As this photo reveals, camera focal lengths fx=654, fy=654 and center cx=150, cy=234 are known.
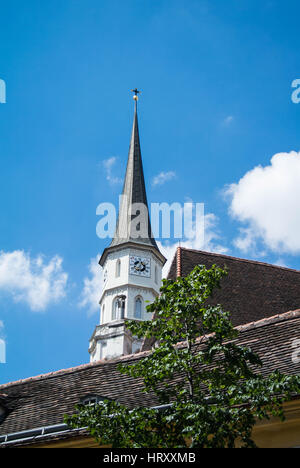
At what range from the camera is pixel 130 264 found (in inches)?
2500

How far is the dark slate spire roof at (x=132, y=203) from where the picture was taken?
216 ft

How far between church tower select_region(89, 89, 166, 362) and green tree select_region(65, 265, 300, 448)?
4823 cm

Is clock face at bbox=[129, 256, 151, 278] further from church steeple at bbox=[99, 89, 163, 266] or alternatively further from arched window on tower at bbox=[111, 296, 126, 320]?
arched window on tower at bbox=[111, 296, 126, 320]

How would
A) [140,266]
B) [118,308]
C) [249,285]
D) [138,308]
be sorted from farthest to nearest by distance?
[140,266] < [118,308] < [138,308] < [249,285]

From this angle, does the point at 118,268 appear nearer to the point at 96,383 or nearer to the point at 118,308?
the point at 118,308

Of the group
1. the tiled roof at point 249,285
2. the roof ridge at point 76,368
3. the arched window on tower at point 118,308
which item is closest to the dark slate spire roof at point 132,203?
the arched window on tower at point 118,308

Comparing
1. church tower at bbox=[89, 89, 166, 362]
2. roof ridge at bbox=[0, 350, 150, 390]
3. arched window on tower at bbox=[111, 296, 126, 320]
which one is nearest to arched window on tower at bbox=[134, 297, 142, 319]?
church tower at bbox=[89, 89, 166, 362]

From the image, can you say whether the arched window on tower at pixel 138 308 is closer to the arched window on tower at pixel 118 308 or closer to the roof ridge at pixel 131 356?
the arched window on tower at pixel 118 308

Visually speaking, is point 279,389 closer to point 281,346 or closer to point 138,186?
point 281,346

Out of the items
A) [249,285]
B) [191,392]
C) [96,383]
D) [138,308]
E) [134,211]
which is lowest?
[191,392]

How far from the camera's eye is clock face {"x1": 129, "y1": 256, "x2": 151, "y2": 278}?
63.5 meters

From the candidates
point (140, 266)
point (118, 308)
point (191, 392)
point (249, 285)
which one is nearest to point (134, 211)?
point (140, 266)

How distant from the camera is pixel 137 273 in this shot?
63.4 metres

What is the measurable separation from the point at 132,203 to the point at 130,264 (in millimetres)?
7491
